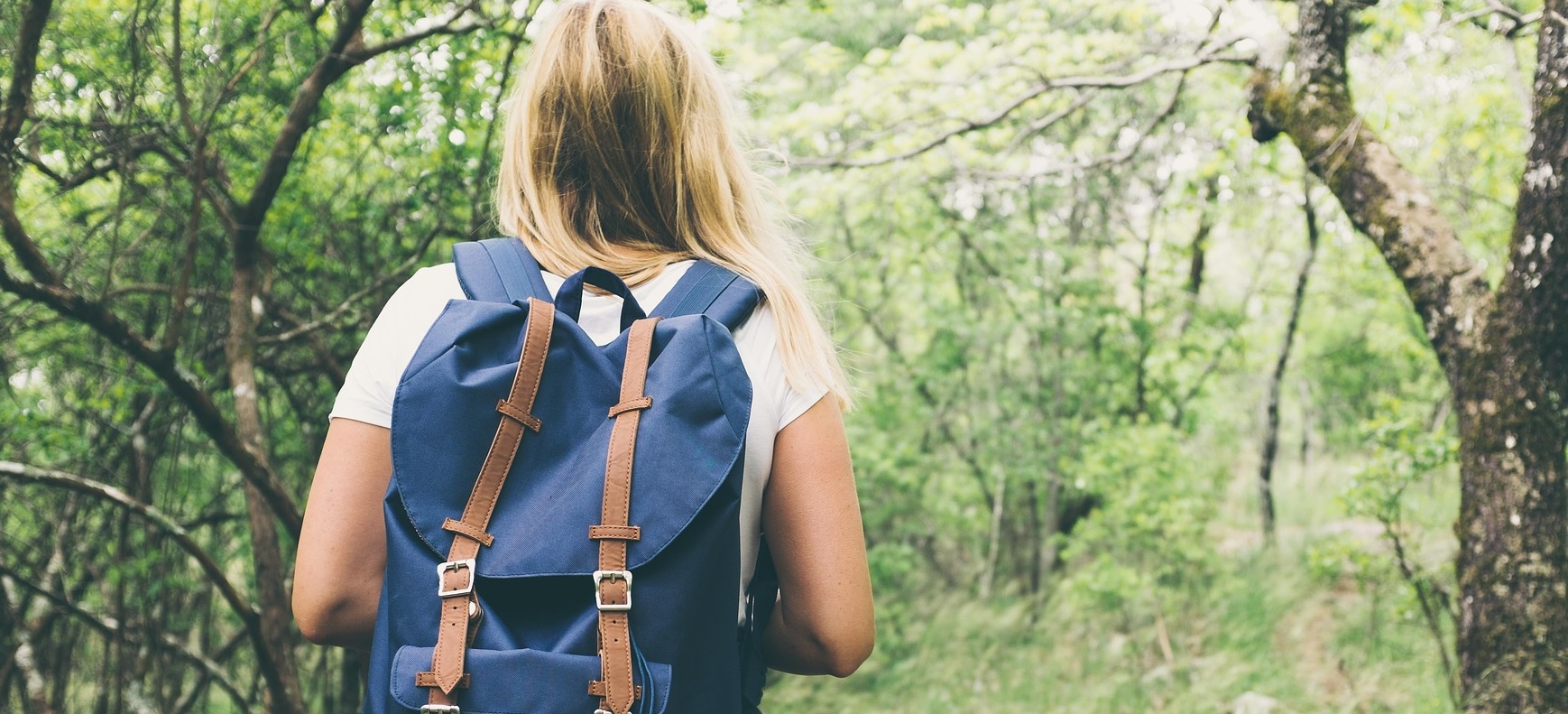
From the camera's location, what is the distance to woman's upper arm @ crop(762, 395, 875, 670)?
4.16 feet

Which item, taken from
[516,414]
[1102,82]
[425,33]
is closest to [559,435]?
[516,414]

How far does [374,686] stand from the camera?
43.9 inches

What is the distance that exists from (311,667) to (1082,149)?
7.66 meters

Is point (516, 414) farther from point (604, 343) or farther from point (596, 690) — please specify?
point (596, 690)

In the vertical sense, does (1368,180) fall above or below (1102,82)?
below

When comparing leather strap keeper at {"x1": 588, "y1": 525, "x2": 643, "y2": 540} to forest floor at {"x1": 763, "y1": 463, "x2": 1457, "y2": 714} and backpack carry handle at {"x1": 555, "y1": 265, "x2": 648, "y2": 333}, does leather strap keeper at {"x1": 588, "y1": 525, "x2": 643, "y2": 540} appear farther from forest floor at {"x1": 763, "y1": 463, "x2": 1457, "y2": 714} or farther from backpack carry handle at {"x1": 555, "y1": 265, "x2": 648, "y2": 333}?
forest floor at {"x1": 763, "y1": 463, "x2": 1457, "y2": 714}

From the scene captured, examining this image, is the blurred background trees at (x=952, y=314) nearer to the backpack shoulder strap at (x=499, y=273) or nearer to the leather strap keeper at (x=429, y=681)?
the backpack shoulder strap at (x=499, y=273)

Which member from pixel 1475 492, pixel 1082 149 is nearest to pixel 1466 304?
pixel 1475 492

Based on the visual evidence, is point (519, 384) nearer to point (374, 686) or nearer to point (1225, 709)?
point (374, 686)

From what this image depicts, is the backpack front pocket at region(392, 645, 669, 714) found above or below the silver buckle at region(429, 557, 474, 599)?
below

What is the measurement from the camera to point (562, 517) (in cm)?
109

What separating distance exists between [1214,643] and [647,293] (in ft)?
26.5

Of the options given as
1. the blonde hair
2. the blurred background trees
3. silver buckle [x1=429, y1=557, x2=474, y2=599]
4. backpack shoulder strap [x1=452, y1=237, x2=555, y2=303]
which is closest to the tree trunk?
the blurred background trees

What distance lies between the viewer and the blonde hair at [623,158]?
136cm
